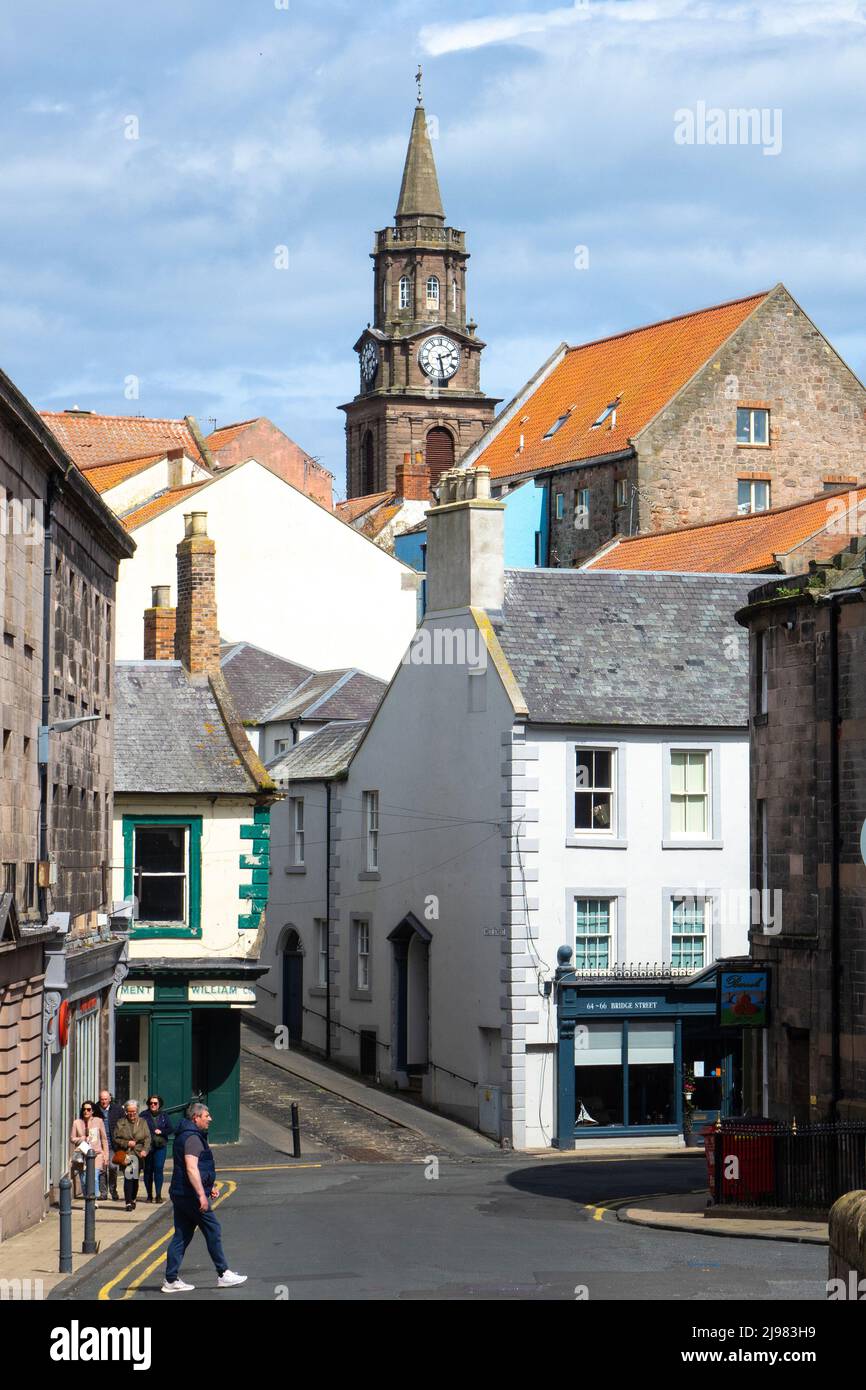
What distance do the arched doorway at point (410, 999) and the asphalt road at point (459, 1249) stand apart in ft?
36.7

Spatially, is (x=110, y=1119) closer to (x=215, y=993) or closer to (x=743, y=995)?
(x=215, y=993)

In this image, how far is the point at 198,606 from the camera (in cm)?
4428

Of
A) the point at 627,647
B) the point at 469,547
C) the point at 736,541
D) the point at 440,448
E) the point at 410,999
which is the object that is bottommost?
the point at 410,999

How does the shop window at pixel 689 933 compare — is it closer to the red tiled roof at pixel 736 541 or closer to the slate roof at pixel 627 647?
the slate roof at pixel 627 647

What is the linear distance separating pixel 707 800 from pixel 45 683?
19.4 metres

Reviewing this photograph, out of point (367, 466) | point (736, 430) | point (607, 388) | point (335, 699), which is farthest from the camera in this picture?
point (367, 466)

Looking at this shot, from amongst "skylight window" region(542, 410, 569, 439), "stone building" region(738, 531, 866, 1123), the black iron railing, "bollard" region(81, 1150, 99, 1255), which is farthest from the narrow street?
"skylight window" region(542, 410, 569, 439)

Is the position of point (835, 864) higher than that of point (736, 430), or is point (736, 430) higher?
point (736, 430)

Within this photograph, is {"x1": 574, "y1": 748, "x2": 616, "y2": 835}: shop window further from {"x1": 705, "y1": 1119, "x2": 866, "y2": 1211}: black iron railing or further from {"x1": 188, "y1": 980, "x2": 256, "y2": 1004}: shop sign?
{"x1": 705, "y1": 1119, "x2": 866, "y2": 1211}: black iron railing

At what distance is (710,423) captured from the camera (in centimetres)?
6662

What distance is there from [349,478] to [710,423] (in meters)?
58.2

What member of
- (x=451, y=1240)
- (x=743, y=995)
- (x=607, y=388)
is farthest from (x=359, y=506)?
(x=451, y=1240)

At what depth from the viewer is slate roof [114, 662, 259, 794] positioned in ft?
134
